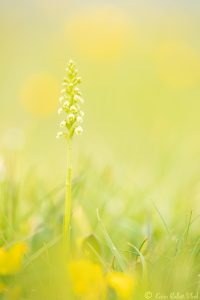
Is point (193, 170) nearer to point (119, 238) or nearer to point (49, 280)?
point (119, 238)

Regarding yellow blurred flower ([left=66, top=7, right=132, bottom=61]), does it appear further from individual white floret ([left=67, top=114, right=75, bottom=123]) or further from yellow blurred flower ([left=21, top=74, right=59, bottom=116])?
individual white floret ([left=67, top=114, right=75, bottom=123])

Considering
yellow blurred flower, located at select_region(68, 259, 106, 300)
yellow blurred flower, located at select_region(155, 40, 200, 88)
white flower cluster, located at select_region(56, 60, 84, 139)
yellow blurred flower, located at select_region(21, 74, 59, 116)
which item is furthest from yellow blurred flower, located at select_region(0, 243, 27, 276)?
yellow blurred flower, located at select_region(155, 40, 200, 88)

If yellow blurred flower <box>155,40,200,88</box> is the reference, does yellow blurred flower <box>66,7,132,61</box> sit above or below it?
above

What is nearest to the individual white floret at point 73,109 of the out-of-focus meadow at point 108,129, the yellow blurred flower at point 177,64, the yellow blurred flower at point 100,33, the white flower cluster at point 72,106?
the white flower cluster at point 72,106

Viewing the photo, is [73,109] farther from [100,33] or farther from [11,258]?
[100,33]

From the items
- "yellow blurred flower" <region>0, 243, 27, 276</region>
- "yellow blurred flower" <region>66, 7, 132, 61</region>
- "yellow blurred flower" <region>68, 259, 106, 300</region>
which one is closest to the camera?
"yellow blurred flower" <region>68, 259, 106, 300</region>

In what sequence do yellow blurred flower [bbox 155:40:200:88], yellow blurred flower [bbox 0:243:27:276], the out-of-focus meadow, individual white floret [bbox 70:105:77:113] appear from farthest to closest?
yellow blurred flower [bbox 155:40:200:88]
the out-of-focus meadow
individual white floret [bbox 70:105:77:113]
yellow blurred flower [bbox 0:243:27:276]
